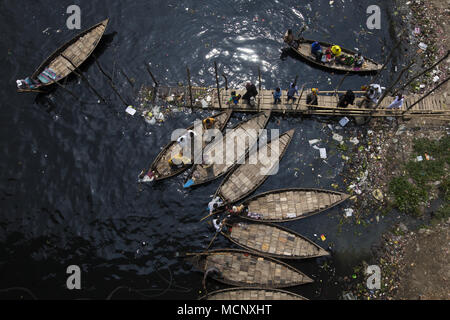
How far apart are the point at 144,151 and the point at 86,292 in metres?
9.46

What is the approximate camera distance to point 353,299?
16750 mm

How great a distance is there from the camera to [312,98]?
64.3 feet

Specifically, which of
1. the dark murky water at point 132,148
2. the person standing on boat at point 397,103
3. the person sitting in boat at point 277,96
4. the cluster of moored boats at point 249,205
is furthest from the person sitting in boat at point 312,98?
the person standing on boat at point 397,103

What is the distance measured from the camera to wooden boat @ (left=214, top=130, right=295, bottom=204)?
18172 millimetres

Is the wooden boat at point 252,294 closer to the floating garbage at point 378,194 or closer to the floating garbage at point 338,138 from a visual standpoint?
the floating garbage at point 378,194

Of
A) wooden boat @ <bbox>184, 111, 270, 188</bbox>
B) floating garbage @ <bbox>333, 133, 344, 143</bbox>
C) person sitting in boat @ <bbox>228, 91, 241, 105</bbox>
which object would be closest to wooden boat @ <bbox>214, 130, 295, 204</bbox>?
wooden boat @ <bbox>184, 111, 270, 188</bbox>

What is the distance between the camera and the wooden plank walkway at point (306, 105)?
1966cm

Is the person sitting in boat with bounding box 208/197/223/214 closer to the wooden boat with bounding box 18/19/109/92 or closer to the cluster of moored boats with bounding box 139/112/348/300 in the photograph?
the cluster of moored boats with bounding box 139/112/348/300

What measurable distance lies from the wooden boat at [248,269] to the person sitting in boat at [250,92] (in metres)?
10.2

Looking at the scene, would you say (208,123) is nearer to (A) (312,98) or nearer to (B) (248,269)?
(A) (312,98)

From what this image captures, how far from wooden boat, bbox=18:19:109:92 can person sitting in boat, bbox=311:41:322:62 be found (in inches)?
628

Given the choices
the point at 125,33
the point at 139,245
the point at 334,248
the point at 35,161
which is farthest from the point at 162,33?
Answer: the point at 334,248

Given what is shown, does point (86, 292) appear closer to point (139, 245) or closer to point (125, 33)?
point (139, 245)

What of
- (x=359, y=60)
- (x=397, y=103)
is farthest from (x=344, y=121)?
(x=359, y=60)
